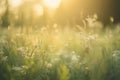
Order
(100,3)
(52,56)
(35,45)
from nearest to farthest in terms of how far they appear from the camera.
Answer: (35,45) < (52,56) < (100,3)

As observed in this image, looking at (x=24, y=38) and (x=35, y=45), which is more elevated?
(x=24, y=38)

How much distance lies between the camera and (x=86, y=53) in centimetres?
397

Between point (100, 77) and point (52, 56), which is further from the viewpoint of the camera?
point (52, 56)

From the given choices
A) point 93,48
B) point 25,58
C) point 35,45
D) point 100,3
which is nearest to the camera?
point 25,58

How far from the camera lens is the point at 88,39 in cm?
393

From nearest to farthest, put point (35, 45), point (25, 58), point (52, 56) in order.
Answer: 1. point (25, 58)
2. point (35, 45)
3. point (52, 56)

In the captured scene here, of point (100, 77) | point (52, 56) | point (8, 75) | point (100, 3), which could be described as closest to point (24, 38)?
point (52, 56)

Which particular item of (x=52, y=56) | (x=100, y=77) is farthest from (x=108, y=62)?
(x=52, y=56)

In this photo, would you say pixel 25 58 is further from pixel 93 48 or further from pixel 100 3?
pixel 100 3

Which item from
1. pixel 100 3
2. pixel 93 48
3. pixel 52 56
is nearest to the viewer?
pixel 52 56

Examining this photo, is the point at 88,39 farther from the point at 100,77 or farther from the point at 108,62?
the point at 100,77

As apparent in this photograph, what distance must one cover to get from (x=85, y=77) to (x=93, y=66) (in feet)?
0.56

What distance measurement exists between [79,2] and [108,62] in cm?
685

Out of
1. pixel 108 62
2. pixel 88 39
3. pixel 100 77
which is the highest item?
pixel 88 39
